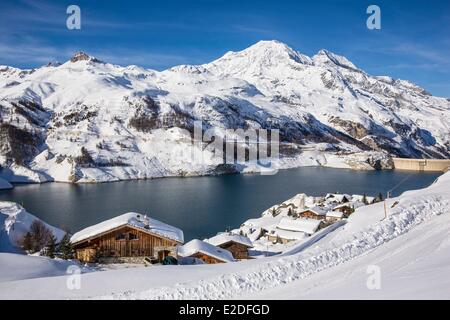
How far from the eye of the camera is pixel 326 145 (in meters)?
184

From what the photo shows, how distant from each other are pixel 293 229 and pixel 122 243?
24.0m

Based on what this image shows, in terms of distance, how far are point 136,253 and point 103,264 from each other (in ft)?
6.89

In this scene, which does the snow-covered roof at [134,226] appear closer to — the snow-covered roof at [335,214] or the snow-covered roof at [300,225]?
the snow-covered roof at [300,225]

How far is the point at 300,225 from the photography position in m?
45.9

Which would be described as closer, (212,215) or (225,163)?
(212,215)

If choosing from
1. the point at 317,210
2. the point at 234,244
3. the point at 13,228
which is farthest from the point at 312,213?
the point at 13,228

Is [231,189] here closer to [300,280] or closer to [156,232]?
[156,232]

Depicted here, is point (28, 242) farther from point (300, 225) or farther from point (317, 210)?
point (317, 210)

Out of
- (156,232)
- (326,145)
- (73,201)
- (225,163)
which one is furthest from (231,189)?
(326,145)

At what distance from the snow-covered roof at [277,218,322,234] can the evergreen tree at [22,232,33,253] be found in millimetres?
24610

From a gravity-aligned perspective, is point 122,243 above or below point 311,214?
above

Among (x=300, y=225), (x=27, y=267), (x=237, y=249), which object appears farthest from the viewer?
(x=300, y=225)

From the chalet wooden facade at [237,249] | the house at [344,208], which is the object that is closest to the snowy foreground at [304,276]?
the chalet wooden facade at [237,249]
